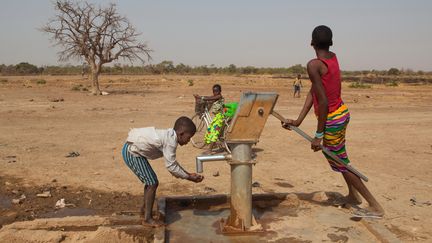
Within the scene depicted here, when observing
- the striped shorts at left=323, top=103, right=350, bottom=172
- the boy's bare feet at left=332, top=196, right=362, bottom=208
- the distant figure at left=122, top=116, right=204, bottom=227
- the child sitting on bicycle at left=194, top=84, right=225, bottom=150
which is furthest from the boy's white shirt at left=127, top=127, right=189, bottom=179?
the child sitting on bicycle at left=194, top=84, right=225, bottom=150

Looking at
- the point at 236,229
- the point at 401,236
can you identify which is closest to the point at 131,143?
the point at 236,229

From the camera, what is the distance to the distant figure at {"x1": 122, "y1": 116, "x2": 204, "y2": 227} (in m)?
3.52

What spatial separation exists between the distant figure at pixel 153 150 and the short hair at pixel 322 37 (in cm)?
122

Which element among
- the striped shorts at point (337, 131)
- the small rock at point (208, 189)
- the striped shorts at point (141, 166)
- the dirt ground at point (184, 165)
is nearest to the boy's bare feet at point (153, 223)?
the striped shorts at point (141, 166)

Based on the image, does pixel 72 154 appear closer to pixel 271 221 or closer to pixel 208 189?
pixel 208 189

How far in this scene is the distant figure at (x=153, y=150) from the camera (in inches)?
139

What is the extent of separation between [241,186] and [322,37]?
1.37 meters

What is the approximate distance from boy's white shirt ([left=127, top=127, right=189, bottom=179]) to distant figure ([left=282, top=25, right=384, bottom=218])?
36.9 inches

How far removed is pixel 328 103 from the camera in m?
3.62

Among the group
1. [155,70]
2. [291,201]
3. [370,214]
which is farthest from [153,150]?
[155,70]

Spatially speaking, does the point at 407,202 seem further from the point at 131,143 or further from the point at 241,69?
the point at 241,69

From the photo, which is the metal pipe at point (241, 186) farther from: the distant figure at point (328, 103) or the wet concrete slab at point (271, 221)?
the distant figure at point (328, 103)

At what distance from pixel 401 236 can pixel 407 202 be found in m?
1.22

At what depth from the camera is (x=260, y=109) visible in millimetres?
3344
